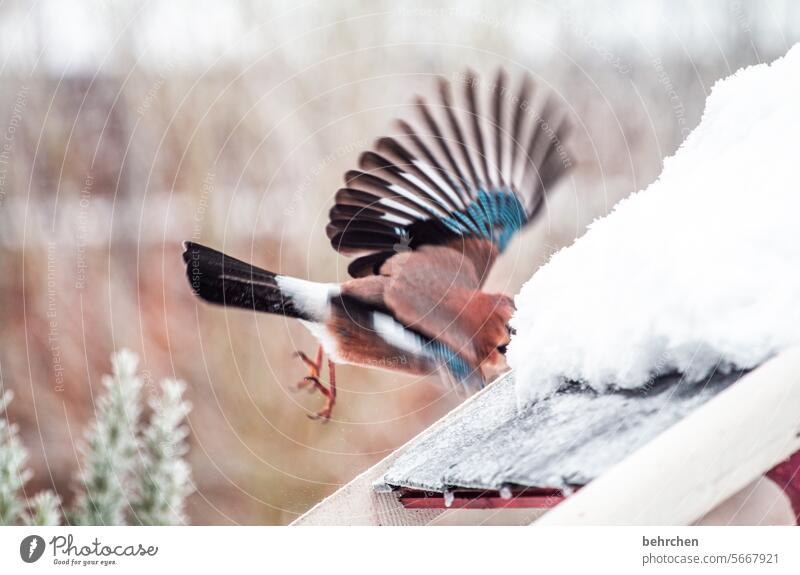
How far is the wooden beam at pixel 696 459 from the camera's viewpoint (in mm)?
338

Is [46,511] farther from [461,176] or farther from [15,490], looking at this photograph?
[461,176]

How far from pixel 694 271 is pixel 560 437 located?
4.7 inches

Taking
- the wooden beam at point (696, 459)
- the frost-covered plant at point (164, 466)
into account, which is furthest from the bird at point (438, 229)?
the wooden beam at point (696, 459)

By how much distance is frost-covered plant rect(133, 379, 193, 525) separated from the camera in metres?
0.72

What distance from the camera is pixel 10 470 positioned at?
74 centimetres

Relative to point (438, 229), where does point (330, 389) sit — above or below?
below

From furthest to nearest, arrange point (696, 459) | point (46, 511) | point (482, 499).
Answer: point (46, 511), point (482, 499), point (696, 459)

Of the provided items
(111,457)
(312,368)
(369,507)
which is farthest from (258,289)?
(369,507)

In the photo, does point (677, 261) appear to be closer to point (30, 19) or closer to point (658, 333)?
point (658, 333)

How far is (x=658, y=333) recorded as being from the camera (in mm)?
394

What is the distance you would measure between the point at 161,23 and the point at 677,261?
575 millimetres

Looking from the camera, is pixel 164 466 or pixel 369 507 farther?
pixel 164 466

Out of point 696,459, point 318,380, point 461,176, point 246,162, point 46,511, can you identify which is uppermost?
point 246,162
